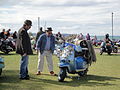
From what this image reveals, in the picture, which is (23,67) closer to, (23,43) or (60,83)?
(23,43)

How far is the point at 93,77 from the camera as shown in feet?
34.4

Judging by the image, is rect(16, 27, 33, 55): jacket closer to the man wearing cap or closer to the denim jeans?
the denim jeans

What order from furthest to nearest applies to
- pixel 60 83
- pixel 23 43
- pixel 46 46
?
pixel 46 46 < pixel 23 43 < pixel 60 83

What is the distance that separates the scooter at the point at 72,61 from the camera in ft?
31.0

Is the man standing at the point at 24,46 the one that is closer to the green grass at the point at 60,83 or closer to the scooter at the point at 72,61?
the green grass at the point at 60,83

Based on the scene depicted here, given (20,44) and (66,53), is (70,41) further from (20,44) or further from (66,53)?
(20,44)

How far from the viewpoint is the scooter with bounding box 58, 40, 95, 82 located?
31.0ft

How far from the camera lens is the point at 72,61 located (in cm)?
975

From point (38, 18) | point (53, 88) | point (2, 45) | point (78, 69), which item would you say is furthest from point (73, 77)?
point (38, 18)

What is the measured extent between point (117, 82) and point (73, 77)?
175 cm

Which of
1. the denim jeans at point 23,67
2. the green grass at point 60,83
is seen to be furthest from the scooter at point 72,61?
the denim jeans at point 23,67

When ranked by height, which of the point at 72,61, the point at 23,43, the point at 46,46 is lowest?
the point at 72,61

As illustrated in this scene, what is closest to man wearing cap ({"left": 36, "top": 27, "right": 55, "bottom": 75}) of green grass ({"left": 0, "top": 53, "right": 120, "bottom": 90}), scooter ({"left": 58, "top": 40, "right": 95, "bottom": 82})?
green grass ({"left": 0, "top": 53, "right": 120, "bottom": 90})

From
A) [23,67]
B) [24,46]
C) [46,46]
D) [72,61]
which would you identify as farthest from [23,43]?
[72,61]
